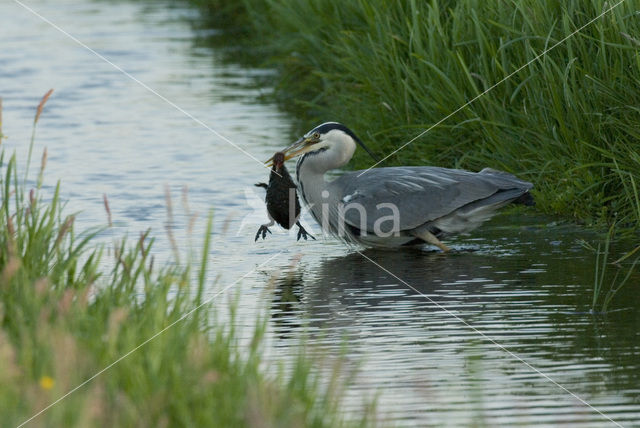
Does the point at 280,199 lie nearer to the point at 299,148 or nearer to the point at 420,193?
the point at 299,148

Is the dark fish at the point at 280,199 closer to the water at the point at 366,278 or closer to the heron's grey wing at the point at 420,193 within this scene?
the water at the point at 366,278

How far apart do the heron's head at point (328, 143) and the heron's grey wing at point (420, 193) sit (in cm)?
31

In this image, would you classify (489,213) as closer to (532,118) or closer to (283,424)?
(532,118)

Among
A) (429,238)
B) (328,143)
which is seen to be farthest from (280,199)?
(429,238)

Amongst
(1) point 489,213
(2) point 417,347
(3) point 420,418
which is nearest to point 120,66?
(1) point 489,213

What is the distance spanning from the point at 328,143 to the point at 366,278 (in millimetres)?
1330

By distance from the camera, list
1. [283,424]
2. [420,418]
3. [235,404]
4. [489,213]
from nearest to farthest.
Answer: [283,424] → [235,404] → [420,418] → [489,213]

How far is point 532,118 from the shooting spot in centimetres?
886

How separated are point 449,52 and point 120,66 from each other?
8370mm

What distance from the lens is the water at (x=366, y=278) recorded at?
5.21 metres

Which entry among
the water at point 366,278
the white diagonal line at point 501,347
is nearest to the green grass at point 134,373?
the water at point 366,278

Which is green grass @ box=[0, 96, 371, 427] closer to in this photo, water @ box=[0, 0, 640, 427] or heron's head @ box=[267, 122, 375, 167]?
water @ box=[0, 0, 640, 427]

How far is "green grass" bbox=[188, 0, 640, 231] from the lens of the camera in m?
8.31

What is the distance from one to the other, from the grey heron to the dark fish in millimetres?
125
